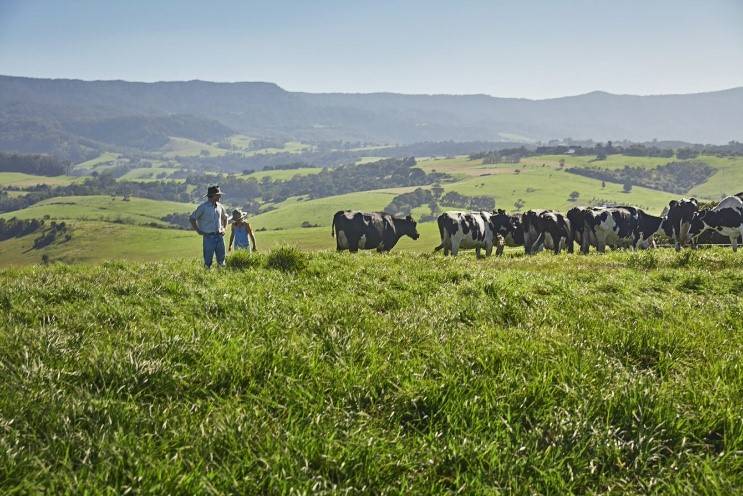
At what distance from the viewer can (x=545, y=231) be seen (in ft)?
97.7

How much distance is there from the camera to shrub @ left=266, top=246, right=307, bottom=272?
10344 mm

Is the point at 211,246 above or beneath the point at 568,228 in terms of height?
above

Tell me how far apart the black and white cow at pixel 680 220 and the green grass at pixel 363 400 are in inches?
978

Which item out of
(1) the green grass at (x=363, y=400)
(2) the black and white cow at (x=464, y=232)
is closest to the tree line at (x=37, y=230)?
(2) the black and white cow at (x=464, y=232)

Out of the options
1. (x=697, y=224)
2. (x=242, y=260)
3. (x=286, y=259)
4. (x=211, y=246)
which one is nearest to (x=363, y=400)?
(x=286, y=259)

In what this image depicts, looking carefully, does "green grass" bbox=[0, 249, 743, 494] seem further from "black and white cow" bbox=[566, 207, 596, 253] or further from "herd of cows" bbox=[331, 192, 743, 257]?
"black and white cow" bbox=[566, 207, 596, 253]

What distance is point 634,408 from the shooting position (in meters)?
3.59

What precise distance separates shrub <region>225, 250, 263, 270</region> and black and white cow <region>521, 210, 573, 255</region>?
21.5m

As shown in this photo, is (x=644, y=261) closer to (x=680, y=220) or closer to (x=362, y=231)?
(x=362, y=231)

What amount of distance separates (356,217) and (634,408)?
24.3m

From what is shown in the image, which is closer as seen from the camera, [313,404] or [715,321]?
[313,404]

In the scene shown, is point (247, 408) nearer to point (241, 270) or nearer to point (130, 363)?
point (130, 363)

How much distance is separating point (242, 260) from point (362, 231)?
16813 millimetres

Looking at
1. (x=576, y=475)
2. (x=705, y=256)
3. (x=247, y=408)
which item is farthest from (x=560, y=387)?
(x=705, y=256)
